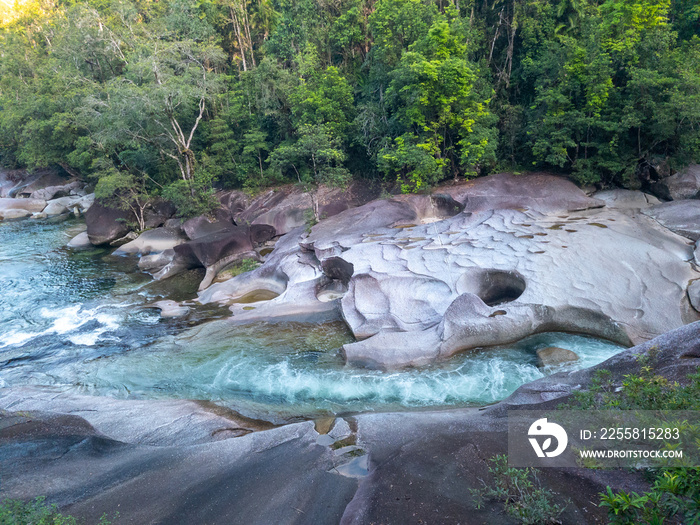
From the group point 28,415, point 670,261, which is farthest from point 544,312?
point 28,415

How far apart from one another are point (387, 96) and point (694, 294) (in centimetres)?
1381

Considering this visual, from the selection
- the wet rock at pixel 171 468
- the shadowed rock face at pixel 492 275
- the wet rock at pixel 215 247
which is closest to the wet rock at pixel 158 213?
the wet rock at pixel 215 247

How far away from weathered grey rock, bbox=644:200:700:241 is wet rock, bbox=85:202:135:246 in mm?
23996

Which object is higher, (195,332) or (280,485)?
(280,485)

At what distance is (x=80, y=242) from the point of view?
74.0 feet

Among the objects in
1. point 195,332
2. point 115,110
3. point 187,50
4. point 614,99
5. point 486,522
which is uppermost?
point 187,50

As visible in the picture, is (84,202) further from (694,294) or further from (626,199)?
(694,294)

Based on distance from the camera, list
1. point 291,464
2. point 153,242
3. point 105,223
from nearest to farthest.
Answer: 1. point 291,464
2. point 153,242
3. point 105,223

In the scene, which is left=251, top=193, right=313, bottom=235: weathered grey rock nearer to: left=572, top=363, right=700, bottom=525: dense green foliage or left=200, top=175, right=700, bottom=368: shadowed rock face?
left=200, top=175, right=700, bottom=368: shadowed rock face

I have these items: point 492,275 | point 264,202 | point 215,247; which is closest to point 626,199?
point 492,275

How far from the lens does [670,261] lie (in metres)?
10.6

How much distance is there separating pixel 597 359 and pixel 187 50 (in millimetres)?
22327

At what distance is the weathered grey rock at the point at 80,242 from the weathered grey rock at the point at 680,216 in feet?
85.3

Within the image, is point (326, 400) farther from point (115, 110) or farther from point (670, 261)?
point (115, 110)
